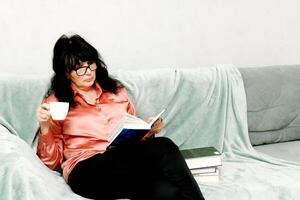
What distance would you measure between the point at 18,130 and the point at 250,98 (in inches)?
46.2

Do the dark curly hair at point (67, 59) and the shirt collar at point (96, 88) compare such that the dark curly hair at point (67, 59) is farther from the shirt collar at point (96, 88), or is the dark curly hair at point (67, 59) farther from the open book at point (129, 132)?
the open book at point (129, 132)

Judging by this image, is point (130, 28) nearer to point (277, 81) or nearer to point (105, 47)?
point (105, 47)

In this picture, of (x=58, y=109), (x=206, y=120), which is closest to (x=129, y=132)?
(x=58, y=109)

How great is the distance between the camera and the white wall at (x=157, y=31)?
216cm

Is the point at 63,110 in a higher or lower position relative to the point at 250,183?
higher

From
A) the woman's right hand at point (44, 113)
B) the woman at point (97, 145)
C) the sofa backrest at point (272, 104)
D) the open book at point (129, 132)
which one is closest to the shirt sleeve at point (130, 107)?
the woman at point (97, 145)

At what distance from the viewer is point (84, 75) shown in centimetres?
182

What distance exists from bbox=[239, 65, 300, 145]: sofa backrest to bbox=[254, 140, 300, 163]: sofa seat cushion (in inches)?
1.4

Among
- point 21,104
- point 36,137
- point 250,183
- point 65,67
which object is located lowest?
point 250,183

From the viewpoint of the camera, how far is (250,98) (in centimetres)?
229

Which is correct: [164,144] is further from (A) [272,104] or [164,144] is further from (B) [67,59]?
(A) [272,104]

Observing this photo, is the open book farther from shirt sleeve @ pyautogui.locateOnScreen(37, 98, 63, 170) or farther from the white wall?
the white wall

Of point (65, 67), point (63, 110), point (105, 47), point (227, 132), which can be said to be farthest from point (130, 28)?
point (63, 110)

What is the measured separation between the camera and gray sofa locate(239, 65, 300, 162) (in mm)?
2287
